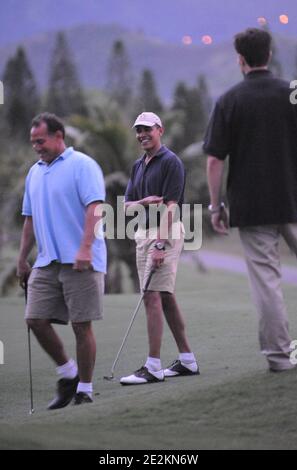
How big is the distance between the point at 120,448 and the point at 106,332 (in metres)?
6.16

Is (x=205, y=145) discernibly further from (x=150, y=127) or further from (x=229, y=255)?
(x=229, y=255)

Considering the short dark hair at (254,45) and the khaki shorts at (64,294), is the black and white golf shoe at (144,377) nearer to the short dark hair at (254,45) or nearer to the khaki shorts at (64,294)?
the khaki shorts at (64,294)

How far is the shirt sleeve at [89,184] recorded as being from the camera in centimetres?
732

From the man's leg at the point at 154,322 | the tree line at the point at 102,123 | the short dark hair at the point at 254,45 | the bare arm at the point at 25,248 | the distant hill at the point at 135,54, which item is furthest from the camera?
the distant hill at the point at 135,54

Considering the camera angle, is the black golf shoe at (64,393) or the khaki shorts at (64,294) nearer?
the khaki shorts at (64,294)

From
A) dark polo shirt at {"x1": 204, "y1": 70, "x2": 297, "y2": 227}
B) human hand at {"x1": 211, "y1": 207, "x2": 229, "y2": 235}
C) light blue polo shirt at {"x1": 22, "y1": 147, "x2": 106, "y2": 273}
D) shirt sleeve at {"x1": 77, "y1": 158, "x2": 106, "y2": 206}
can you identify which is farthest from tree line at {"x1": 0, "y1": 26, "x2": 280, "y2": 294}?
dark polo shirt at {"x1": 204, "y1": 70, "x2": 297, "y2": 227}

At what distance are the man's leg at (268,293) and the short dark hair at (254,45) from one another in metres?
1.02

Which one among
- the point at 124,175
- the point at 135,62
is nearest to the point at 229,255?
the point at 124,175

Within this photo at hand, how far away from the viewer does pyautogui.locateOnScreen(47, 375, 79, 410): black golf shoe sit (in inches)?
297

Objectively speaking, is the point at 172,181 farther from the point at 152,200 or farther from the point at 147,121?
the point at 147,121

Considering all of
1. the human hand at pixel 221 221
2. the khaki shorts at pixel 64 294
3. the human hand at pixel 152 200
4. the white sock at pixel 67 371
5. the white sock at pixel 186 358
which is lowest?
the white sock at pixel 186 358

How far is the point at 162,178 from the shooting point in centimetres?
814

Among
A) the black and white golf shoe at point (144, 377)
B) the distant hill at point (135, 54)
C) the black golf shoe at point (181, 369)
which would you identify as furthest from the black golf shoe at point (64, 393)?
the distant hill at point (135, 54)

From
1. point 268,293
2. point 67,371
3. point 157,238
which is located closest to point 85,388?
point 67,371
